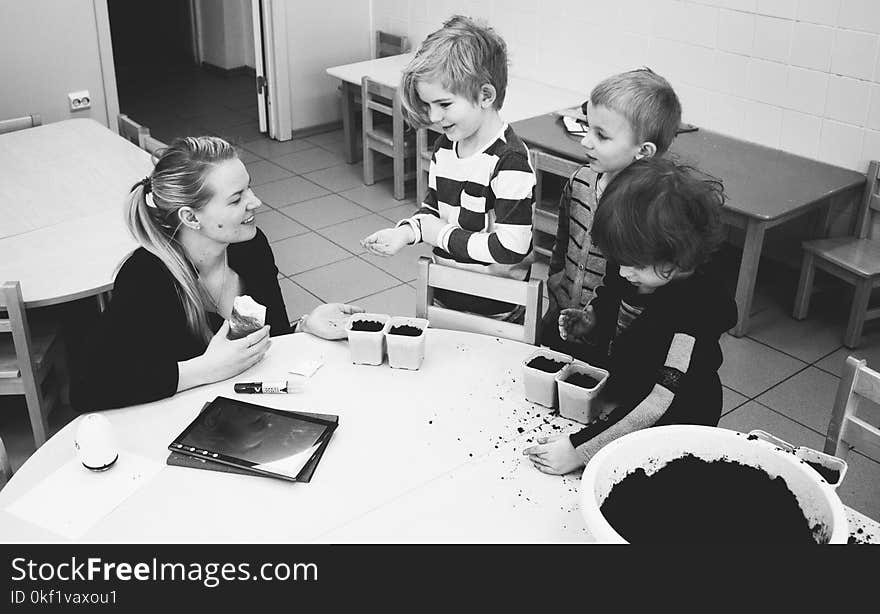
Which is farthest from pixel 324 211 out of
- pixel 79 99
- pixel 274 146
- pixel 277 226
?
pixel 79 99

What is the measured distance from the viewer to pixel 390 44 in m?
6.07

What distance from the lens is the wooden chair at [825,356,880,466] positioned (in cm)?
180

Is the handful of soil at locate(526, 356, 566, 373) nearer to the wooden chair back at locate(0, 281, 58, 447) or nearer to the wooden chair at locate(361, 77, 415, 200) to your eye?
the wooden chair back at locate(0, 281, 58, 447)

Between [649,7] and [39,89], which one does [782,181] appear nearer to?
[649,7]

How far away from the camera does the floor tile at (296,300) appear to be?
12.8 feet

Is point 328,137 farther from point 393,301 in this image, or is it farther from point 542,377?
point 542,377

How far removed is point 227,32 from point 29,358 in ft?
18.3

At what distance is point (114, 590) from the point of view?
1295mm

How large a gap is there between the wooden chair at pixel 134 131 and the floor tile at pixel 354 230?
3.46 feet

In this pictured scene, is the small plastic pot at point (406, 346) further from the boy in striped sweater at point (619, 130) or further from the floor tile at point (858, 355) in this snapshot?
the floor tile at point (858, 355)

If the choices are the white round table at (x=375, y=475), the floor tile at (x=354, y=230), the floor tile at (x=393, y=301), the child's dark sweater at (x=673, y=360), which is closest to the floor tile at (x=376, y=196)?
the floor tile at (x=354, y=230)

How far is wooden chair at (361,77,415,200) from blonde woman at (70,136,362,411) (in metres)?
2.94

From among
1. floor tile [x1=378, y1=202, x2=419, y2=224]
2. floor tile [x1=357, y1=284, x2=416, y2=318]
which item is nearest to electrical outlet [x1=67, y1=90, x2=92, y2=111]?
floor tile [x1=378, y1=202, x2=419, y2=224]

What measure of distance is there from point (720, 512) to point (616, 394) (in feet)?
1.54
